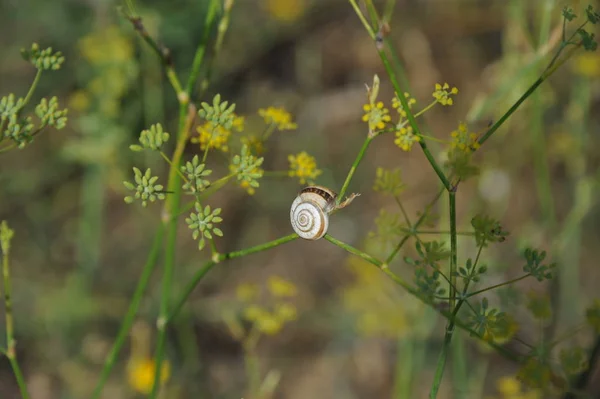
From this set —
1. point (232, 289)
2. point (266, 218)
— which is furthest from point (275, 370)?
point (266, 218)

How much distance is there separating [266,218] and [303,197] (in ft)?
7.17

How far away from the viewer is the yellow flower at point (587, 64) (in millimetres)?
2576

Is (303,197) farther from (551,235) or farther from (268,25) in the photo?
(268,25)

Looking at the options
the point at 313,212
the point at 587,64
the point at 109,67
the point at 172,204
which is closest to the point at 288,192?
the point at 109,67

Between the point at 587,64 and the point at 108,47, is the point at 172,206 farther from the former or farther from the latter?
the point at 587,64

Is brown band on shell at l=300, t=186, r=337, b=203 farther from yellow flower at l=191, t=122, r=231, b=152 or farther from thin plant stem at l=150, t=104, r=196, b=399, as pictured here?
thin plant stem at l=150, t=104, r=196, b=399

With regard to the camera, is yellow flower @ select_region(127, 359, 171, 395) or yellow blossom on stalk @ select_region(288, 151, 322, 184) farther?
yellow flower @ select_region(127, 359, 171, 395)

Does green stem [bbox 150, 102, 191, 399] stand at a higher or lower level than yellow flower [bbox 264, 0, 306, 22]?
lower

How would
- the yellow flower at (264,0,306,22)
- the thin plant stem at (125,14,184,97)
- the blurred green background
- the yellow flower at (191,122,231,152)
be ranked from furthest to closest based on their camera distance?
the yellow flower at (264,0,306,22), the blurred green background, the thin plant stem at (125,14,184,97), the yellow flower at (191,122,231,152)

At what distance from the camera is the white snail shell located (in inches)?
52.7

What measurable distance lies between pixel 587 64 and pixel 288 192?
5.45 feet

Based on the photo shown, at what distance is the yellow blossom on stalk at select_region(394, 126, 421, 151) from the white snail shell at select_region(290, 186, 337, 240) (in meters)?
0.19

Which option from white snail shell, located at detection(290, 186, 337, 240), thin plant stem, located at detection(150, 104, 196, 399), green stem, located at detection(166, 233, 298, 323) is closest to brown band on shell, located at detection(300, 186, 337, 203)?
white snail shell, located at detection(290, 186, 337, 240)

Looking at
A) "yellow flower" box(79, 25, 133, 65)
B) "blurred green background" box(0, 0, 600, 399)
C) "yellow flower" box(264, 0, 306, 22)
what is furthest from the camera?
"yellow flower" box(264, 0, 306, 22)
